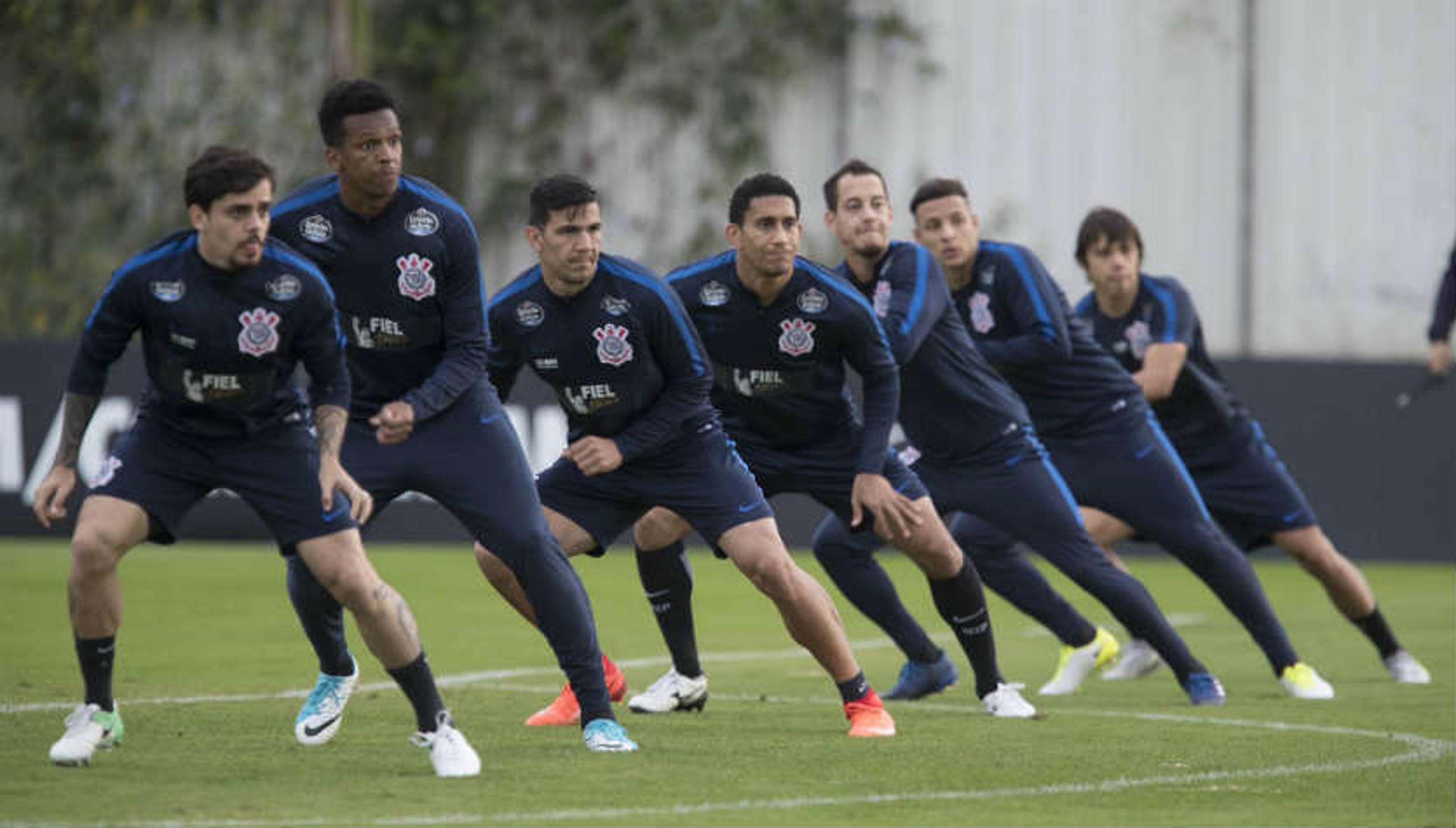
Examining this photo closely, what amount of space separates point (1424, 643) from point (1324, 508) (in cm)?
597

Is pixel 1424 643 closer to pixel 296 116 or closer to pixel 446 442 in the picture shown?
pixel 446 442

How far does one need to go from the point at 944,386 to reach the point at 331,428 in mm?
3393

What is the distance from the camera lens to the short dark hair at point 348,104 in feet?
26.7

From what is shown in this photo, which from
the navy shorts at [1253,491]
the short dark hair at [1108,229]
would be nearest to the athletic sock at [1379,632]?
the navy shorts at [1253,491]

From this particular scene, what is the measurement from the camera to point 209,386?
7.66 meters

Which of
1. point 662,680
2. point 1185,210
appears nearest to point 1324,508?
point 1185,210

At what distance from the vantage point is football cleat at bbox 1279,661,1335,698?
1084 centimetres

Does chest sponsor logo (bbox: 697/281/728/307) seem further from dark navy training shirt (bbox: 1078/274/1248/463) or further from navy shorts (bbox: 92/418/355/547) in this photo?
dark navy training shirt (bbox: 1078/274/1248/463)

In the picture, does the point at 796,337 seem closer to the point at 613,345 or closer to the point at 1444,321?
the point at 613,345

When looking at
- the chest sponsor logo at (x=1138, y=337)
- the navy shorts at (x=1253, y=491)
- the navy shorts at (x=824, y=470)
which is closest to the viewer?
the navy shorts at (x=824, y=470)

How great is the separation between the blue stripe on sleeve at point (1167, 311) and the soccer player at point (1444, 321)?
186 cm

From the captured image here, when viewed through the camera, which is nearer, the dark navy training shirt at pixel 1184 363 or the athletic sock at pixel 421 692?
the athletic sock at pixel 421 692

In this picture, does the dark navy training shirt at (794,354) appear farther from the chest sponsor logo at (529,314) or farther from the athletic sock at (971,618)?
the athletic sock at (971,618)

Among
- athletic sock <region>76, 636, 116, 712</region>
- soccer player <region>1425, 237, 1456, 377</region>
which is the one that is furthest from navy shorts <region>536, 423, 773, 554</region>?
soccer player <region>1425, 237, 1456, 377</region>
